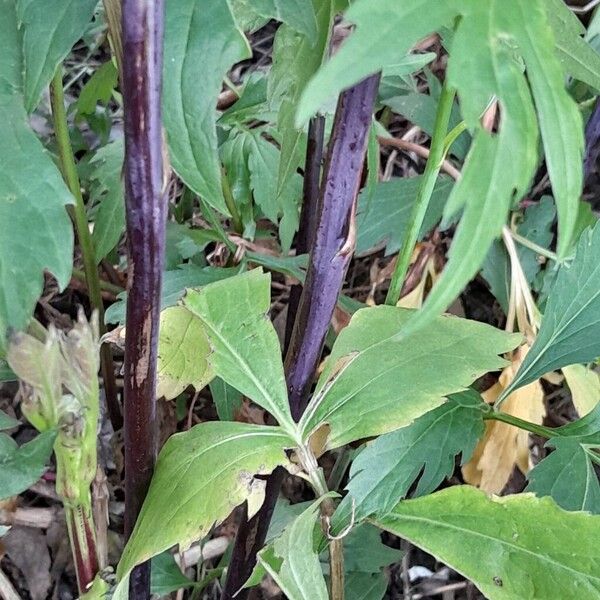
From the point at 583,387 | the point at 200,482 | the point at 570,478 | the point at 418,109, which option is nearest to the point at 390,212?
the point at 418,109

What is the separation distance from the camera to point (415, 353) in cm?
→ 47

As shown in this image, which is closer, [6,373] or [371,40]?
[371,40]

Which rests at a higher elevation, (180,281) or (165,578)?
(180,281)

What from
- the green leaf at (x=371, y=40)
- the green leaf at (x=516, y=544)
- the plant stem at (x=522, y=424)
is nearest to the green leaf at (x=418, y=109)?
the plant stem at (x=522, y=424)

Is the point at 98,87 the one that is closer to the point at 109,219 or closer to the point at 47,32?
the point at 109,219

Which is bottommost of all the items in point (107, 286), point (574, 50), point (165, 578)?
point (165, 578)

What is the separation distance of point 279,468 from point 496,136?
33 cm

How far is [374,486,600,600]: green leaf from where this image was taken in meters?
0.42

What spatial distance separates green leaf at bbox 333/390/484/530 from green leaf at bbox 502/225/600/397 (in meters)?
0.07

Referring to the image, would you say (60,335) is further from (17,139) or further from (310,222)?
(310,222)

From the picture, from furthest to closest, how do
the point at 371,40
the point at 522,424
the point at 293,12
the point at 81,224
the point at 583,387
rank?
1. the point at 583,387
2. the point at 81,224
3. the point at 522,424
4. the point at 293,12
5. the point at 371,40

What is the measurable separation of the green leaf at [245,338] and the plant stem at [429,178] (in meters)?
0.09

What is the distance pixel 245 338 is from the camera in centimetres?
46

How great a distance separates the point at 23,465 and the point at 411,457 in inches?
10.0
